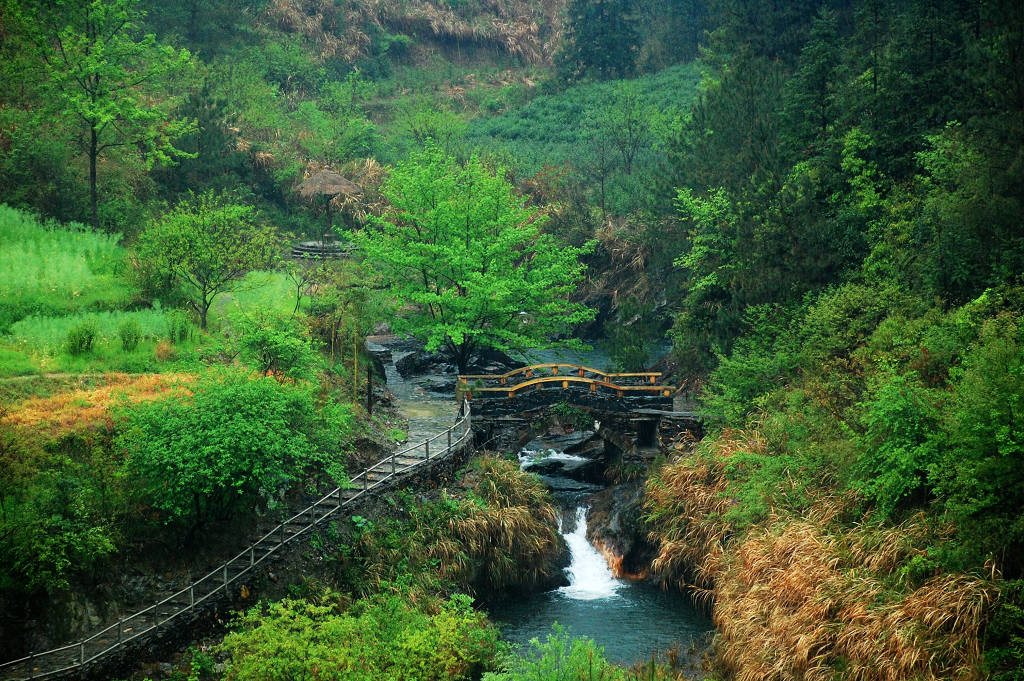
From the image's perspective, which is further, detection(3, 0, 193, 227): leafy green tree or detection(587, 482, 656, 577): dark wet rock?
detection(3, 0, 193, 227): leafy green tree

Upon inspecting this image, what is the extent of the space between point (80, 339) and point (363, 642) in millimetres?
13196

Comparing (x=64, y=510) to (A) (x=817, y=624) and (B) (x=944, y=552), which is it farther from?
(B) (x=944, y=552)

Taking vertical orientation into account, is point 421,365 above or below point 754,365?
below

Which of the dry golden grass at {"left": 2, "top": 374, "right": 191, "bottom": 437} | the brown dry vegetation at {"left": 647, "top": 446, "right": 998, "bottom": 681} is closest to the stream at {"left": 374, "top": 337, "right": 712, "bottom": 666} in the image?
the brown dry vegetation at {"left": 647, "top": 446, "right": 998, "bottom": 681}

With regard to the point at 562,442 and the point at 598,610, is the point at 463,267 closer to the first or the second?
the point at 562,442

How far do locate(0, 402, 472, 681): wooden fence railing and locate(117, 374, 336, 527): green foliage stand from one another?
4.44 feet

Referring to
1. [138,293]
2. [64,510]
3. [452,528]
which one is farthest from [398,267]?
[64,510]

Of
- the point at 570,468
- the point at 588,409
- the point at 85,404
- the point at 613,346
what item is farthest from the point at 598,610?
the point at 613,346

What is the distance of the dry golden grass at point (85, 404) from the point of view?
2106cm

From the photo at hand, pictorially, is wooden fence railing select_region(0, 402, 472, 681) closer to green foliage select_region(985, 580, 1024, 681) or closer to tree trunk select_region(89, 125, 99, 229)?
green foliage select_region(985, 580, 1024, 681)

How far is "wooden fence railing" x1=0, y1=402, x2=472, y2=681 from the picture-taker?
57.2 feet

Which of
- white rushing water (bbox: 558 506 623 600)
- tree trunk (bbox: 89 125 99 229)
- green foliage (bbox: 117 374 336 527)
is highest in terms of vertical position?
tree trunk (bbox: 89 125 99 229)

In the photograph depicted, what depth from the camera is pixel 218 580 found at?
2111cm

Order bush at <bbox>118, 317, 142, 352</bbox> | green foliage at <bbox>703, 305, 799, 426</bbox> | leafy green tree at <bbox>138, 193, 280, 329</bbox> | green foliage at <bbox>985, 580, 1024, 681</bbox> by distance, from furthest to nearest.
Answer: leafy green tree at <bbox>138, 193, 280, 329</bbox> < green foliage at <bbox>703, 305, 799, 426</bbox> < bush at <bbox>118, 317, 142, 352</bbox> < green foliage at <bbox>985, 580, 1024, 681</bbox>
